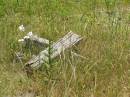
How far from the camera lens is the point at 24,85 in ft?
13.1

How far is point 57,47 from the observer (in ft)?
14.6

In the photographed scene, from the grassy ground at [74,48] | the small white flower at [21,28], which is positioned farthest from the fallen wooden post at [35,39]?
the small white flower at [21,28]

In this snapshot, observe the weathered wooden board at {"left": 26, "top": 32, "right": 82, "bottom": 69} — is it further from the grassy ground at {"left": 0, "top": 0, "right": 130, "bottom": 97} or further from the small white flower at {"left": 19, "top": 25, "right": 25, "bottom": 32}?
the small white flower at {"left": 19, "top": 25, "right": 25, "bottom": 32}

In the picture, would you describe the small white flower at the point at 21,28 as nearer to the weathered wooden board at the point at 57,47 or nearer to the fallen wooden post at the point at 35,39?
the fallen wooden post at the point at 35,39

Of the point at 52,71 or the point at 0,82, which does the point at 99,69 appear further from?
the point at 0,82

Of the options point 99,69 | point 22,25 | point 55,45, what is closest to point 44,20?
point 22,25

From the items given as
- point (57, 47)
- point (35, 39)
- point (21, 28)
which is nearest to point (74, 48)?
point (57, 47)

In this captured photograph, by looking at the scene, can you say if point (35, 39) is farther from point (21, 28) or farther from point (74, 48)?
point (21, 28)

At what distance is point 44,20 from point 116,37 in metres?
1.10

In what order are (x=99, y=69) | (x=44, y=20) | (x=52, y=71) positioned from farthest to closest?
(x=44, y=20)
(x=99, y=69)
(x=52, y=71)

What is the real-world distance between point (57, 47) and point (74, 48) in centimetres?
19

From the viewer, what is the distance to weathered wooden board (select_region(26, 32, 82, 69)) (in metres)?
4.21

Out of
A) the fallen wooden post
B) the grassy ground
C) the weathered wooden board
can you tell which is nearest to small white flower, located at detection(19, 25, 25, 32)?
the grassy ground

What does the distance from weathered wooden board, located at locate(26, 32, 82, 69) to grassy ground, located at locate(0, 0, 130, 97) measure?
7cm
